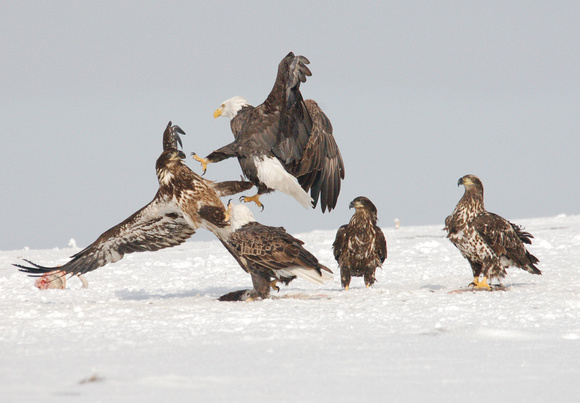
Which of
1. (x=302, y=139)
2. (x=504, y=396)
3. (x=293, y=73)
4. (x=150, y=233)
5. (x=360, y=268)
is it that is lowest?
(x=504, y=396)

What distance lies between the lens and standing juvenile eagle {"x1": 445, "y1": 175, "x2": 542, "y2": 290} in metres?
9.46

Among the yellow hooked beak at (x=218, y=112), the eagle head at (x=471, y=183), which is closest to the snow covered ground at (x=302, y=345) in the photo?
the eagle head at (x=471, y=183)

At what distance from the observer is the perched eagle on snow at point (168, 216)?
9062 mm

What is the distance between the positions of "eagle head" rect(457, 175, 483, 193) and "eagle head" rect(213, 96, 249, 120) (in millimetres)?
3276

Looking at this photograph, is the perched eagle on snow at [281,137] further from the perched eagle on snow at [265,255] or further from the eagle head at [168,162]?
the perched eagle on snow at [265,255]

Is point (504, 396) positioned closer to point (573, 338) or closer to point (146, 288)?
point (573, 338)

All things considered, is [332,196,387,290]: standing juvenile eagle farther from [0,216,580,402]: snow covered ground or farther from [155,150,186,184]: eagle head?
[155,150,186,184]: eagle head

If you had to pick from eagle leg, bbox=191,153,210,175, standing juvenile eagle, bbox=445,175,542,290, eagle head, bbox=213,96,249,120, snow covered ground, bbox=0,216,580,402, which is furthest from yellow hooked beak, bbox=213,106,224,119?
standing juvenile eagle, bbox=445,175,542,290

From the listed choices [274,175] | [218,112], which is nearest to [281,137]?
[274,175]

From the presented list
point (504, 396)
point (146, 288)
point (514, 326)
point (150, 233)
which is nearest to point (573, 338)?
point (514, 326)

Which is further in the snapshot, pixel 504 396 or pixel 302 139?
pixel 302 139

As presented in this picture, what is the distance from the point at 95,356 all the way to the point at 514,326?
3682 millimetres

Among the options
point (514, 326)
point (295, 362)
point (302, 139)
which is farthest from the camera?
point (302, 139)

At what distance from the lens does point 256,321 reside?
6.67 m
